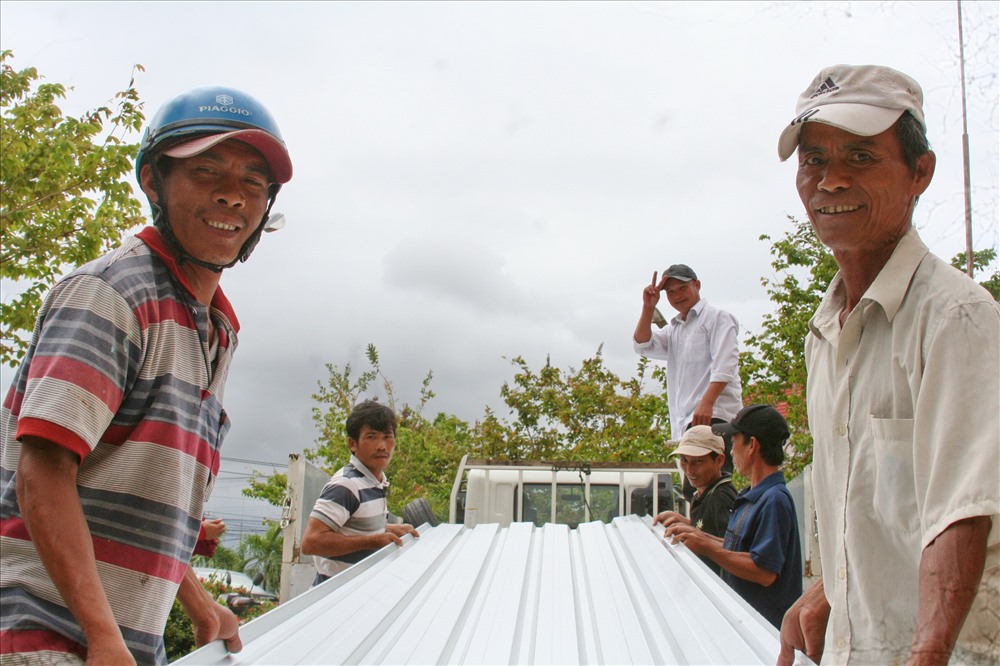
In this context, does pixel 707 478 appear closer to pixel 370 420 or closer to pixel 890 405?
pixel 370 420

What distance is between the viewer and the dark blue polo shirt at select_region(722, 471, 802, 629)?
11.0ft

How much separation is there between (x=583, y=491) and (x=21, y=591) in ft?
17.0

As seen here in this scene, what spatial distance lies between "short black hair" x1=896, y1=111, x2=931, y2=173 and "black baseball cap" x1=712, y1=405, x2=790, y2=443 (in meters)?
2.33

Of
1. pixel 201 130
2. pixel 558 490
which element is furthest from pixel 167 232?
pixel 558 490

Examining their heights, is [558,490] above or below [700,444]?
below

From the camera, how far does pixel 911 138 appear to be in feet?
Result: 5.43

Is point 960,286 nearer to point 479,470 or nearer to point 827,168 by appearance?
point 827,168

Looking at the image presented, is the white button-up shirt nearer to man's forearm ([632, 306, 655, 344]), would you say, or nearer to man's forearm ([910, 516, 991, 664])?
man's forearm ([632, 306, 655, 344])

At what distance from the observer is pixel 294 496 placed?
5.12 m

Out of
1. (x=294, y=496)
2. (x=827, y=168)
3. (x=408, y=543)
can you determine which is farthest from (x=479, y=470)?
(x=827, y=168)

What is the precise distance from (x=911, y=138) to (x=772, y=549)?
83.0 inches

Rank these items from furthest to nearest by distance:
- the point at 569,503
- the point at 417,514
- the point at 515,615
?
the point at 569,503, the point at 417,514, the point at 515,615

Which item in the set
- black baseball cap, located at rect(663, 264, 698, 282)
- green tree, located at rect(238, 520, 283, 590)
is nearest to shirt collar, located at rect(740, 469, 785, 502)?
black baseball cap, located at rect(663, 264, 698, 282)

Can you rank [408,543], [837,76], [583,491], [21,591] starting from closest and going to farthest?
1. [21,591]
2. [837,76]
3. [408,543]
4. [583,491]
